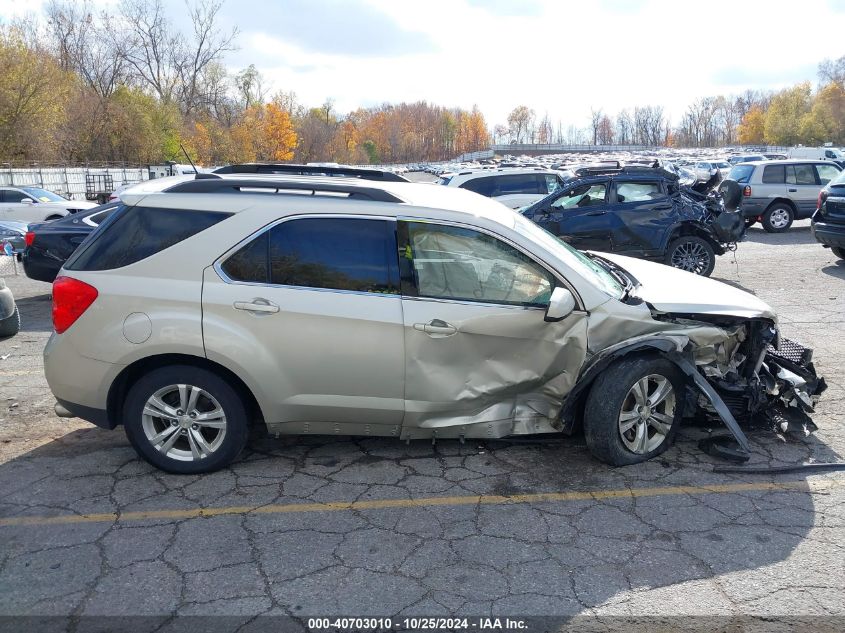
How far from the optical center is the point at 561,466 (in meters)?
4.48

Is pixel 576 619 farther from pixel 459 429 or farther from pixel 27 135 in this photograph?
pixel 27 135

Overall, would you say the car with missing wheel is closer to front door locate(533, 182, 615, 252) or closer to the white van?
front door locate(533, 182, 615, 252)

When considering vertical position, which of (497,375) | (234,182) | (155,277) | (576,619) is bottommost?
(576,619)

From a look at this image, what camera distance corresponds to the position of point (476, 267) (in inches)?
172

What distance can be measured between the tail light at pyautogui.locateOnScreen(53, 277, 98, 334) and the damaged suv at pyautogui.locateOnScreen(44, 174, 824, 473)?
0.04ft

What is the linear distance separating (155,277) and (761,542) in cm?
367

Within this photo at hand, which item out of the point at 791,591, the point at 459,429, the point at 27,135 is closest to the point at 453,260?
the point at 459,429

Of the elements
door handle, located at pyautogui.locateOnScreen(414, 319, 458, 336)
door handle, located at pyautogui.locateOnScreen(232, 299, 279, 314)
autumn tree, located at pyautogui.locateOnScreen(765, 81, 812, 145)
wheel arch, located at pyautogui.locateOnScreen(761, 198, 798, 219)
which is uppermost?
autumn tree, located at pyautogui.locateOnScreen(765, 81, 812, 145)

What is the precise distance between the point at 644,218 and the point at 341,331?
8.36m

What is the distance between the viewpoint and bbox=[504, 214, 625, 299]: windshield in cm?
449

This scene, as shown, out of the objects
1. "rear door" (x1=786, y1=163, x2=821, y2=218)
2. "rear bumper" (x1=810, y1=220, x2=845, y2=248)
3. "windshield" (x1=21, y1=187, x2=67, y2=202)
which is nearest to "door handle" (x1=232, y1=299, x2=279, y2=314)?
"rear bumper" (x1=810, y1=220, x2=845, y2=248)

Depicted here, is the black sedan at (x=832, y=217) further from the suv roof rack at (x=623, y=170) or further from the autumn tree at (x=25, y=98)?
the autumn tree at (x=25, y=98)

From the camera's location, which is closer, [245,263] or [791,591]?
[791,591]

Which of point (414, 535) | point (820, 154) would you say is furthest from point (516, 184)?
point (820, 154)
